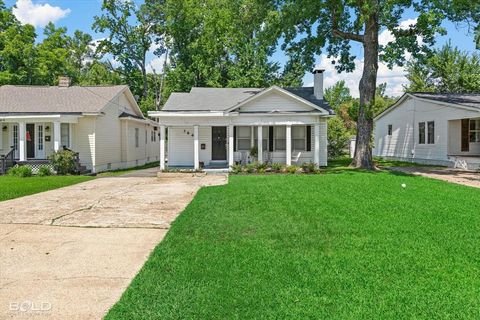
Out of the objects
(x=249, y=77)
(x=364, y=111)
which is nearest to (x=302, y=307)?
(x=364, y=111)

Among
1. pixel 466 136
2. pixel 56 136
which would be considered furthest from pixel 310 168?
pixel 56 136

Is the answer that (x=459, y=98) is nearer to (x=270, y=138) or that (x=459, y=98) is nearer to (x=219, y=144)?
(x=270, y=138)

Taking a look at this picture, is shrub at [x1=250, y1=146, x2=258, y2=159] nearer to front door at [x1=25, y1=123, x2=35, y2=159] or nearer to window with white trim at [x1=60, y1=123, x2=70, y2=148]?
window with white trim at [x1=60, y1=123, x2=70, y2=148]

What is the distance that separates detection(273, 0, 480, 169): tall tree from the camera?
17.1 m

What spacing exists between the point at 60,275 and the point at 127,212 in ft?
13.0

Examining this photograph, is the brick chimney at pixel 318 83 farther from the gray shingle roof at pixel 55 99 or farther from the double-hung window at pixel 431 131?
the gray shingle roof at pixel 55 99

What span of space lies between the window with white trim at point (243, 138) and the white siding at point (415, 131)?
11.0m

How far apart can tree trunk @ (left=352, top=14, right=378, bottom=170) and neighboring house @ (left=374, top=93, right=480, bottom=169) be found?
4.44m

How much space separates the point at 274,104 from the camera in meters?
19.4

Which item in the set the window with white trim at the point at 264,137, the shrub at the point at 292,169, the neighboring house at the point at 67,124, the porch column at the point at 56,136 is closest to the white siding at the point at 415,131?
the shrub at the point at 292,169

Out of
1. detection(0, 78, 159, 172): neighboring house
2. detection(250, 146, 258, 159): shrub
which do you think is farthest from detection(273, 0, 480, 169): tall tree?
detection(0, 78, 159, 172): neighboring house

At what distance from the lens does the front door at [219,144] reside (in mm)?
20797

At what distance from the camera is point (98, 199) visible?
1032cm

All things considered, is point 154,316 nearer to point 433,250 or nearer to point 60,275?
point 60,275
